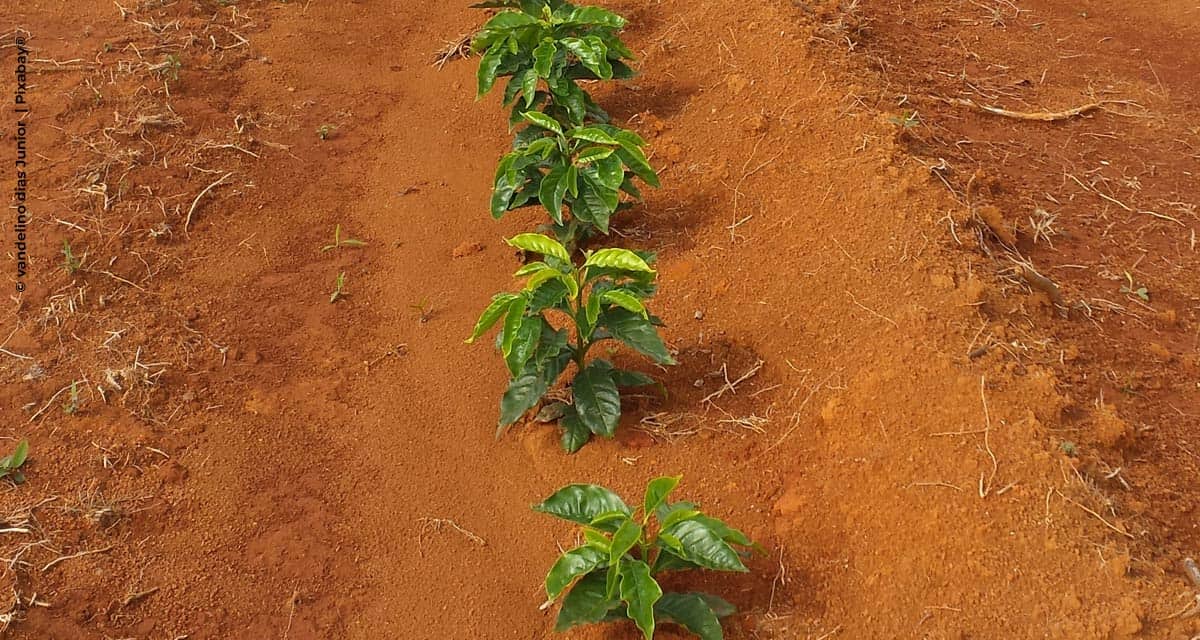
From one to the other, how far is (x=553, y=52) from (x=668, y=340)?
1423 millimetres

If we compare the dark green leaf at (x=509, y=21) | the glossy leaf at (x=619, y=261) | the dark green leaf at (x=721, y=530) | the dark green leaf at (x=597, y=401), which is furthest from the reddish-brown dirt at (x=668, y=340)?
the dark green leaf at (x=509, y=21)

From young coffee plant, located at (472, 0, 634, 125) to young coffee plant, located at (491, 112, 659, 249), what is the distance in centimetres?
33

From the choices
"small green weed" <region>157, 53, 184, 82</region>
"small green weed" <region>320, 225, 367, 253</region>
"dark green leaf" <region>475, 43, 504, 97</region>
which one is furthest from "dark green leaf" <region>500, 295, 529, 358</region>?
"small green weed" <region>157, 53, 184, 82</region>

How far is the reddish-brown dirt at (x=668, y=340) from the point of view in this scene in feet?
8.95

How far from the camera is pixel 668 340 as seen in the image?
347cm

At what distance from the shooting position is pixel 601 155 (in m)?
3.48

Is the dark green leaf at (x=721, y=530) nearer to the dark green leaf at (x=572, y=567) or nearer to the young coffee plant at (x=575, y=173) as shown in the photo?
the dark green leaf at (x=572, y=567)

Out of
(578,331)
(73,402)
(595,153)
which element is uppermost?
(595,153)

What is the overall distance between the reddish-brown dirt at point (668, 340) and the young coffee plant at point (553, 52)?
531mm

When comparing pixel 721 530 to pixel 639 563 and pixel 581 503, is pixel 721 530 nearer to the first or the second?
pixel 639 563

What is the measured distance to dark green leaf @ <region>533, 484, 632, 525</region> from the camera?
2.55m

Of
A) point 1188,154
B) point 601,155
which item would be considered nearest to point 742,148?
point 601,155

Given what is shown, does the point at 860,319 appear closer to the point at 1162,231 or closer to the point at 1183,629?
the point at 1183,629

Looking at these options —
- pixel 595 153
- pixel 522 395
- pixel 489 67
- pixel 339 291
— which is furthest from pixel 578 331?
pixel 489 67
